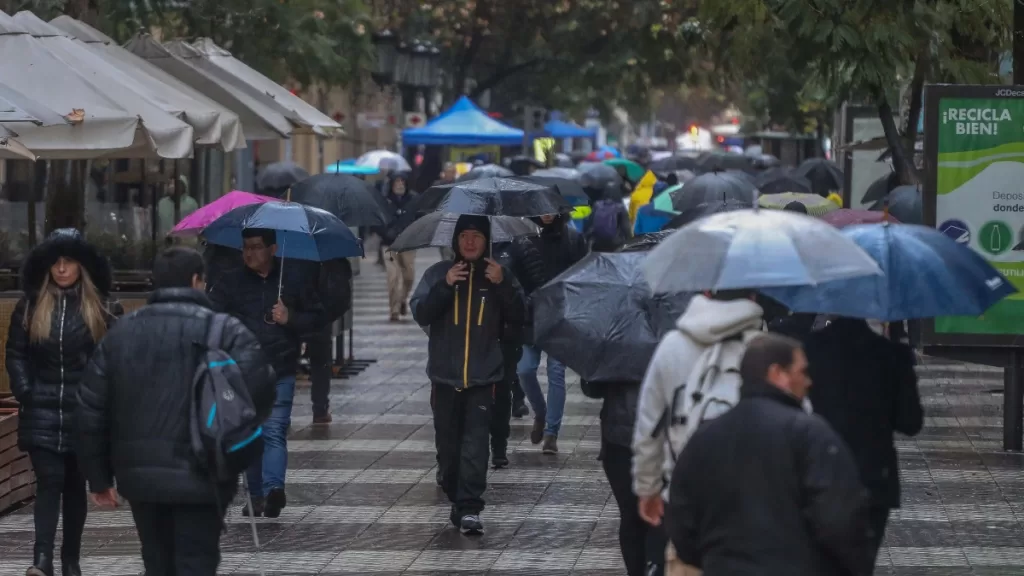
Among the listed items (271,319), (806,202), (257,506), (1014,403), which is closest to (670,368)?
(271,319)

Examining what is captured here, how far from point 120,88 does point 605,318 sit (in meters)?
6.01

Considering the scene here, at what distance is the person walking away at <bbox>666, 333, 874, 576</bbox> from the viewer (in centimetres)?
471

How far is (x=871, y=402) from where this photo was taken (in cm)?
613

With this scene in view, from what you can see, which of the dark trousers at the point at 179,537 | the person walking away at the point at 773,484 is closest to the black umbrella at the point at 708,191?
the dark trousers at the point at 179,537

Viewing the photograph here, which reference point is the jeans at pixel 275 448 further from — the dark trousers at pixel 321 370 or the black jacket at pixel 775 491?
the black jacket at pixel 775 491

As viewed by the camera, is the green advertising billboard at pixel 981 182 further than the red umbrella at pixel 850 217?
Yes

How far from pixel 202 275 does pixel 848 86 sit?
26.1ft

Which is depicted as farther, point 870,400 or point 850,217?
point 850,217

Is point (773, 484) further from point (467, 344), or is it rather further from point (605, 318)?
point (467, 344)

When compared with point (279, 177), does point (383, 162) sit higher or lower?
higher

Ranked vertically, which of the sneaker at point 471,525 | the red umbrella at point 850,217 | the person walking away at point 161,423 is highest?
the red umbrella at point 850,217

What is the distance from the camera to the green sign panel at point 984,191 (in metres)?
11.8

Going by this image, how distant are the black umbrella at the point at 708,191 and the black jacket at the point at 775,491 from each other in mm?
10978

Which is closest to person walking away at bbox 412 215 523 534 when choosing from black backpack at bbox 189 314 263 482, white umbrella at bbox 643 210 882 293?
black backpack at bbox 189 314 263 482
